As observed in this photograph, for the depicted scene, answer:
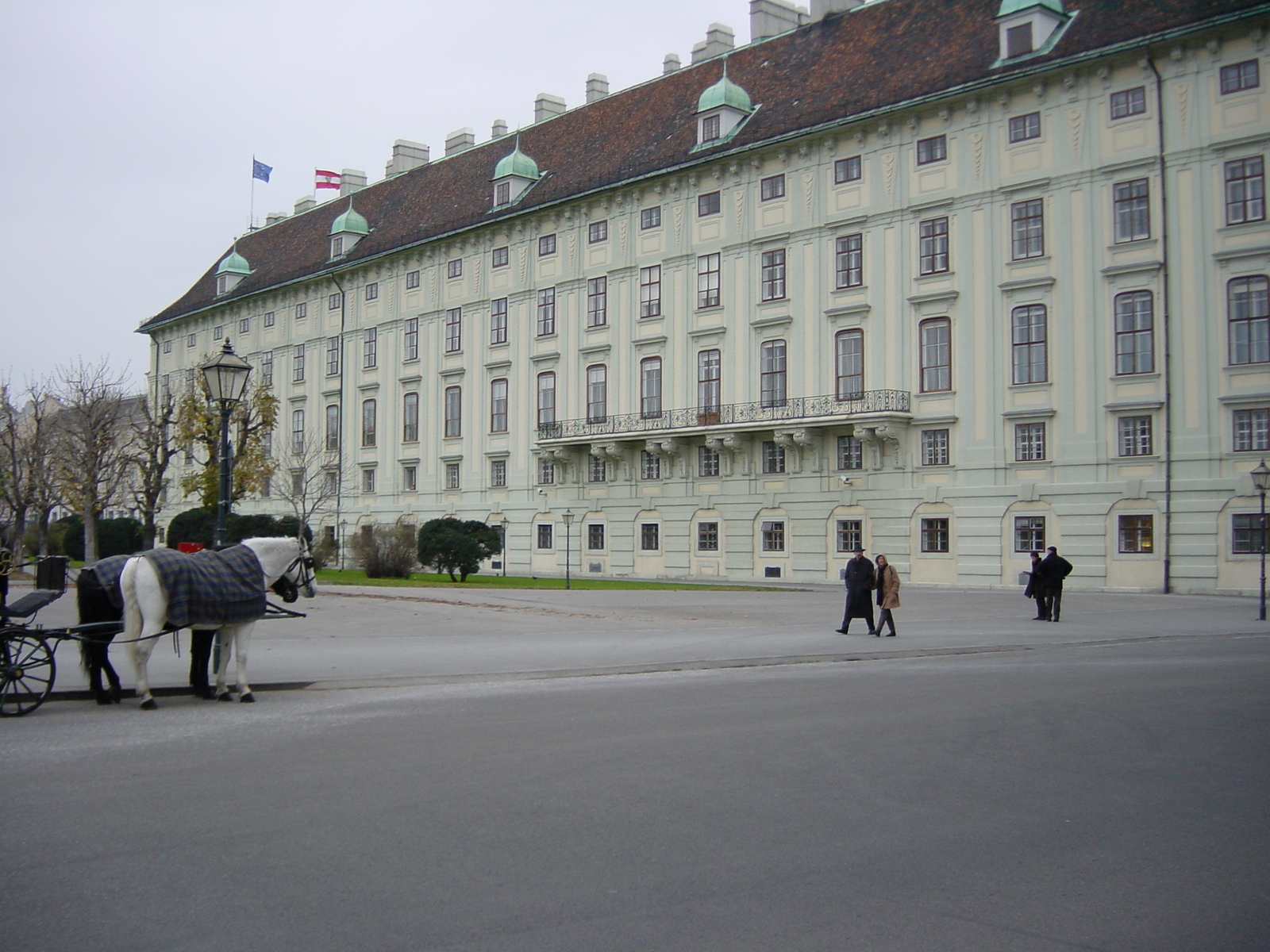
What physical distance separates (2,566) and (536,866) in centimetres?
881

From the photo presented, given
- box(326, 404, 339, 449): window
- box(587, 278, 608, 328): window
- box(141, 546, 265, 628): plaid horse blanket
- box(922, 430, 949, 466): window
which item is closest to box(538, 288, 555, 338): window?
box(587, 278, 608, 328): window

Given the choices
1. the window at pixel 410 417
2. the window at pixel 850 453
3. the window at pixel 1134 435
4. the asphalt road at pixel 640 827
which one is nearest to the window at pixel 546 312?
the window at pixel 410 417

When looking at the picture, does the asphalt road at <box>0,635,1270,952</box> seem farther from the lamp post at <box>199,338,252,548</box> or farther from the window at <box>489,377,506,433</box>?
the window at <box>489,377,506,433</box>

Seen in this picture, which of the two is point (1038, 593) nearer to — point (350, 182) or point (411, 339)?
point (411, 339)

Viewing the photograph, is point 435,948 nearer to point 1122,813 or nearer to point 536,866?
point 536,866

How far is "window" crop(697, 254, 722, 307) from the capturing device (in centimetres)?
5134

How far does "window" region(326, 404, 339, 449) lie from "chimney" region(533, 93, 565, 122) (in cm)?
1984

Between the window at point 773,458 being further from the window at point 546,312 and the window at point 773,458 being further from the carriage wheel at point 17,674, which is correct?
the carriage wheel at point 17,674

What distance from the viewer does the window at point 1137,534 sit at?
3869 centimetres

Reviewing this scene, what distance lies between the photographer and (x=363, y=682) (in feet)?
48.5

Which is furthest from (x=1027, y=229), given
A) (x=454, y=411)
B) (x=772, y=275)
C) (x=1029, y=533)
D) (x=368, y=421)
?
(x=368, y=421)

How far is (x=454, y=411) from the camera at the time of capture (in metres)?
63.9

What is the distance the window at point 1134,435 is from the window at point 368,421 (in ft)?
137

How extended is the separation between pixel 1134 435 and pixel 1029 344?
4828mm
